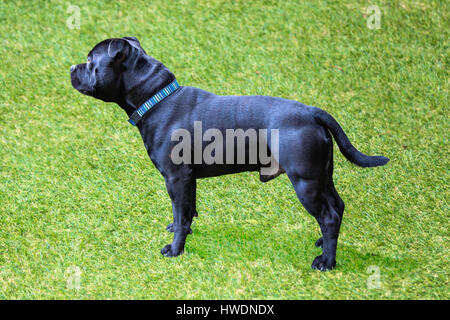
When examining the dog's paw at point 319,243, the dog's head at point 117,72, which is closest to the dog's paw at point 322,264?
the dog's paw at point 319,243

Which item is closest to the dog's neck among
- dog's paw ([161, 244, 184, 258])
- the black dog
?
the black dog

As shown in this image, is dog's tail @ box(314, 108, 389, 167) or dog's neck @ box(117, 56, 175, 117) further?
dog's neck @ box(117, 56, 175, 117)

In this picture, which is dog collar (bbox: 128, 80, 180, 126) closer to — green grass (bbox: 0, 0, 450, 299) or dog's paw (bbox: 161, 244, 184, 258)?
dog's paw (bbox: 161, 244, 184, 258)

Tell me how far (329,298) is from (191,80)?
398 cm

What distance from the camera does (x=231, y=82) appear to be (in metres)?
7.34

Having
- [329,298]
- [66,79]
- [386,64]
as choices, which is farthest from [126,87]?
[386,64]

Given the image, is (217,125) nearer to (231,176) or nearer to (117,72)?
(117,72)

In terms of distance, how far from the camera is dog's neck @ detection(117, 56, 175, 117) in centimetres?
443

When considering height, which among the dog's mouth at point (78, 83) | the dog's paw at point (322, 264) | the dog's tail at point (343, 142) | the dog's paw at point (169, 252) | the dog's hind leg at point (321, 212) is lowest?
the dog's paw at point (322, 264)

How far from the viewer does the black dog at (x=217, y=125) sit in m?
4.16

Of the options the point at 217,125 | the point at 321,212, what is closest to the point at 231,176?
the point at 217,125

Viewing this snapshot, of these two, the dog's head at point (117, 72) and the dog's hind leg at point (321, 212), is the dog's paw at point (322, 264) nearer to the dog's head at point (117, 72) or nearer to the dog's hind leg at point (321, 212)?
the dog's hind leg at point (321, 212)

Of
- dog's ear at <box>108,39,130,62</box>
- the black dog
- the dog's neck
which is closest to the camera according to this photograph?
the black dog

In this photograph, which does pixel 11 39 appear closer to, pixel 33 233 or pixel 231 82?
pixel 231 82
